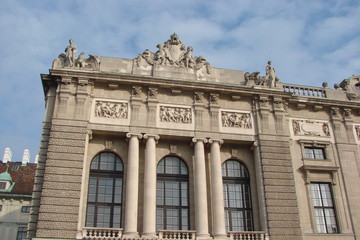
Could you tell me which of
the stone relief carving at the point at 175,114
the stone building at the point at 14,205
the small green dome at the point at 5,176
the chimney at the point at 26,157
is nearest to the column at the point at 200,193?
the stone relief carving at the point at 175,114

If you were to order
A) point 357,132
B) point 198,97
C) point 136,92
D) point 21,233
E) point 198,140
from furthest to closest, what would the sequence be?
1. point 21,233
2. point 357,132
3. point 198,97
4. point 136,92
5. point 198,140

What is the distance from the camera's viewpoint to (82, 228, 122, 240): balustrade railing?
19.8 m

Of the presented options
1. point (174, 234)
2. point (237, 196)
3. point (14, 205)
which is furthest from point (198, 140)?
point (14, 205)

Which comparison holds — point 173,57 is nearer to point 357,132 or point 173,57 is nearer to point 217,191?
point 217,191

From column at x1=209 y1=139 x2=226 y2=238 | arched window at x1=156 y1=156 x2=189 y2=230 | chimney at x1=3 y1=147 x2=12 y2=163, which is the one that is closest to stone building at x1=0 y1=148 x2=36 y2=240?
chimney at x1=3 y1=147 x2=12 y2=163

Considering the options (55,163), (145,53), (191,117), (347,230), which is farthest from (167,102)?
(347,230)

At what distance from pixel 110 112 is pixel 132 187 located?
471cm

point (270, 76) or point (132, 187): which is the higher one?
point (270, 76)

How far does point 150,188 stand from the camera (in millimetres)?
21562

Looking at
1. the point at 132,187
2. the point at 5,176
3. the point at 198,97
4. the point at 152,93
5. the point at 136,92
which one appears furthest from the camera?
the point at 5,176

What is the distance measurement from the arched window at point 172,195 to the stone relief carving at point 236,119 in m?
3.71

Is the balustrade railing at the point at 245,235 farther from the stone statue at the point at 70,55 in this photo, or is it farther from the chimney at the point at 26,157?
the chimney at the point at 26,157

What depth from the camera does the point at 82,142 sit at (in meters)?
22.0

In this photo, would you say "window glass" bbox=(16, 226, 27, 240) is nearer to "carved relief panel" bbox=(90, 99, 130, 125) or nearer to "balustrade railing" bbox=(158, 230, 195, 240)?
"carved relief panel" bbox=(90, 99, 130, 125)
